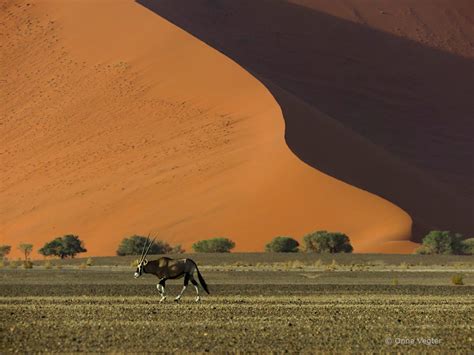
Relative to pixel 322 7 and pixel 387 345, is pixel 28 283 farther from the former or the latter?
pixel 322 7

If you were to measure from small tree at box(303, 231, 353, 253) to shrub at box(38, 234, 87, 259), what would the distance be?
10700 millimetres

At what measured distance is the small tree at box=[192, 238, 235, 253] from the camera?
167 ft

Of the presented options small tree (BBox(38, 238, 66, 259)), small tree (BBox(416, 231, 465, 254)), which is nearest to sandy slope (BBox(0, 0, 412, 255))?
small tree (BBox(416, 231, 465, 254))

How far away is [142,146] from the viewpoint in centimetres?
6619

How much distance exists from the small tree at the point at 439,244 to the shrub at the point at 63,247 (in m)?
15.3

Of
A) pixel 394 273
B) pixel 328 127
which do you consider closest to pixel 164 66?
pixel 328 127

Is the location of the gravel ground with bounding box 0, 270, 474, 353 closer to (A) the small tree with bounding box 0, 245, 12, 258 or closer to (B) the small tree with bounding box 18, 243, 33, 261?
(B) the small tree with bounding box 18, 243, 33, 261

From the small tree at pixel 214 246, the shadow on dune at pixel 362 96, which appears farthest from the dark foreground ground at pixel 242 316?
the shadow on dune at pixel 362 96

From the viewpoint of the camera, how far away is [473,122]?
3312 inches

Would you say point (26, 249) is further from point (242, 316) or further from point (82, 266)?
point (242, 316)

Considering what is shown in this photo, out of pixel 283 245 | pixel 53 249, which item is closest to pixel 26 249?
pixel 53 249

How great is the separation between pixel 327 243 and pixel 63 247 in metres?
12.2

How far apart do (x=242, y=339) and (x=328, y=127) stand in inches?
1989

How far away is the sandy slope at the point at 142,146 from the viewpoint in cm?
5603
